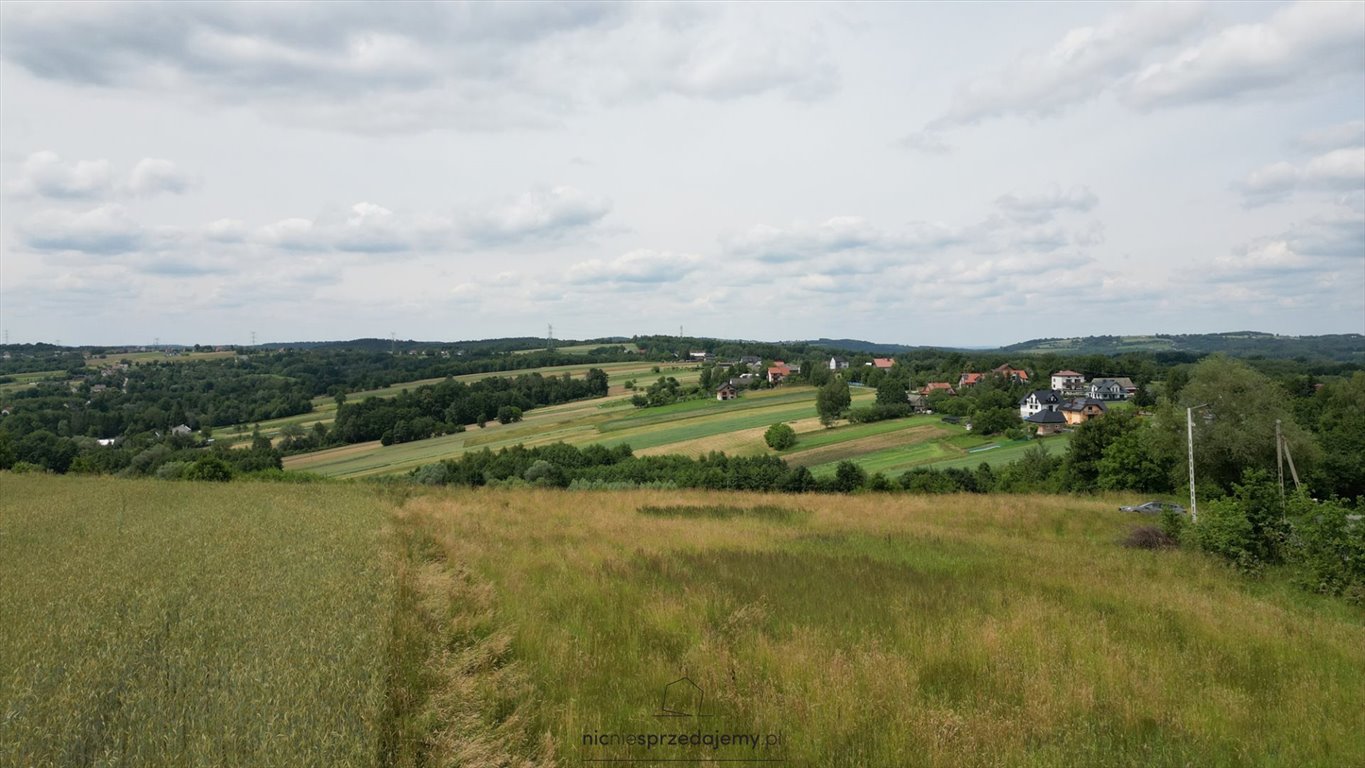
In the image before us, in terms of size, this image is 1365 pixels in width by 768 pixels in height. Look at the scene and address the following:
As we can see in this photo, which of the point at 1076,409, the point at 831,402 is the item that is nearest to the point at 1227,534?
the point at 831,402

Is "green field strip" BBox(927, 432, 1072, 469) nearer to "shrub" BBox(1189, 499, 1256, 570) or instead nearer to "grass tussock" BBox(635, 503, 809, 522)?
"grass tussock" BBox(635, 503, 809, 522)

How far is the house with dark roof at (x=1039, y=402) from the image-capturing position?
85938mm

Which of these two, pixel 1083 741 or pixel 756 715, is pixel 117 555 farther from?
pixel 1083 741

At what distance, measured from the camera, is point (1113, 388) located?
120062mm

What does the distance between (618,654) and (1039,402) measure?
310 ft

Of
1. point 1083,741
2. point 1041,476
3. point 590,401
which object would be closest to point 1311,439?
point 1041,476

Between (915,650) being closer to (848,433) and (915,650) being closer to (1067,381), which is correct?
(848,433)

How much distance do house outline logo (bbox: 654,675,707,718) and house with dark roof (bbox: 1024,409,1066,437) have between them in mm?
71977

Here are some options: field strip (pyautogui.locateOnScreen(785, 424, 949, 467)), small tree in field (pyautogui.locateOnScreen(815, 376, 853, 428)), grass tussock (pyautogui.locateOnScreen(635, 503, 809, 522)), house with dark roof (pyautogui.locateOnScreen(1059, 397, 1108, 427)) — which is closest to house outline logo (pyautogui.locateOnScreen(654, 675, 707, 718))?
grass tussock (pyautogui.locateOnScreen(635, 503, 809, 522))

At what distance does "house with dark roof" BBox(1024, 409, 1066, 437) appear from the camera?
71125mm

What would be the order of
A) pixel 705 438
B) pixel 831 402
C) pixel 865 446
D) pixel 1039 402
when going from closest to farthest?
pixel 865 446 < pixel 705 438 < pixel 831 402 < pixel 1039 402

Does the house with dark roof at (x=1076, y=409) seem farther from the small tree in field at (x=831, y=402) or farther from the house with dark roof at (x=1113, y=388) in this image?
the house with dark roof at (x=1113, y=388)

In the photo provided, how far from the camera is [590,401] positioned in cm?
9019

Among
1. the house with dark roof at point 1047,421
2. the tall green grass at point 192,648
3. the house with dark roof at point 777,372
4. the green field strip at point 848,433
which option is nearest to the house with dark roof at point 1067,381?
the house with dark roof at point 777,372
